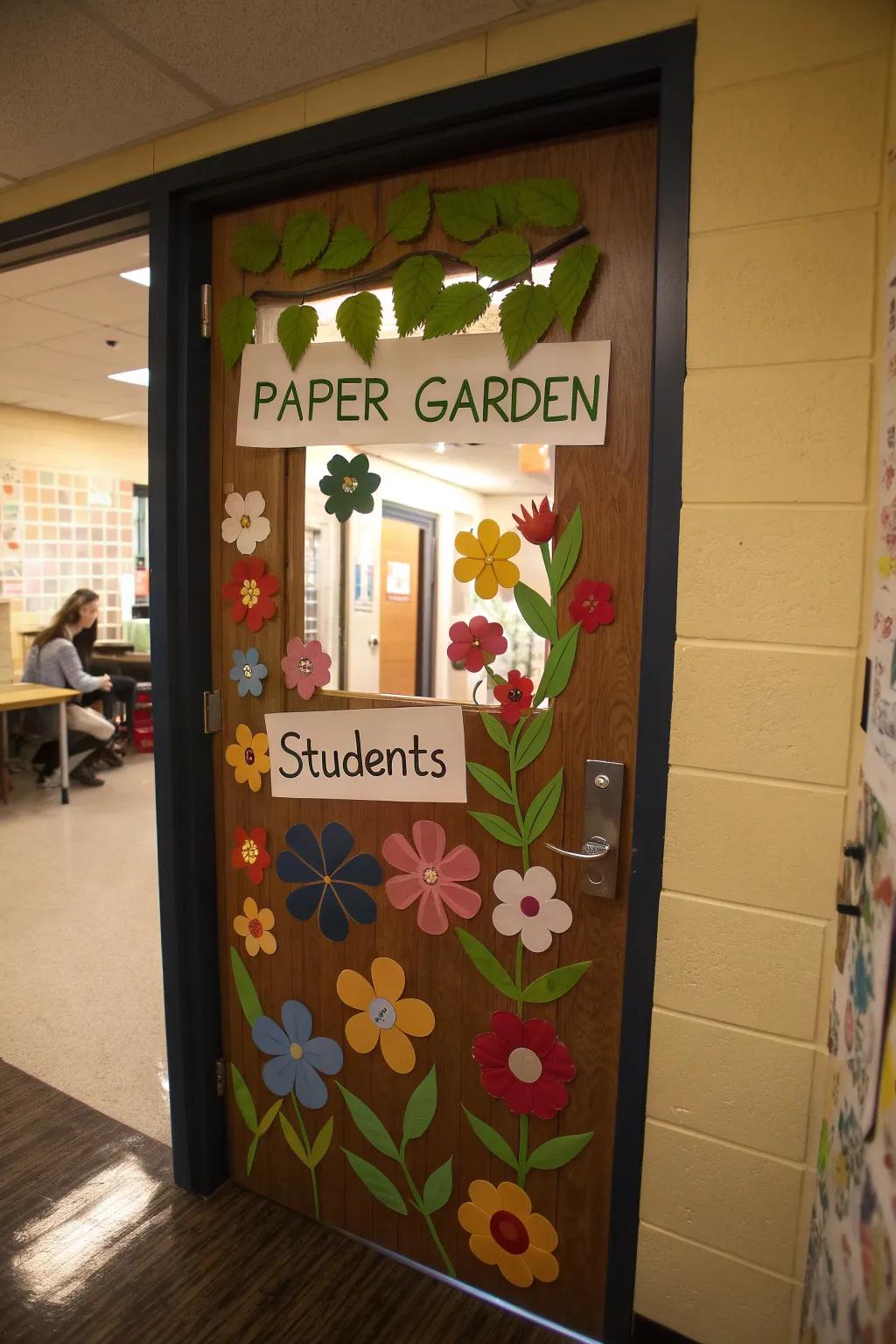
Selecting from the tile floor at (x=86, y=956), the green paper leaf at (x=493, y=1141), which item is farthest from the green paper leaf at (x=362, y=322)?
the tile floor at (x=86, y=956)

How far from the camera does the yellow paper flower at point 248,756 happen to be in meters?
1.76

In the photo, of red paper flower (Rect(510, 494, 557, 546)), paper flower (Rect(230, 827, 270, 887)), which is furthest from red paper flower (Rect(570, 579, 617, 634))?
paper flower (Rect(230, 827, 270, 887))

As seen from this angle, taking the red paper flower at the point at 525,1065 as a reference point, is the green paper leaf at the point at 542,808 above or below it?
above

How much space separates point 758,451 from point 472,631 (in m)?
0.58

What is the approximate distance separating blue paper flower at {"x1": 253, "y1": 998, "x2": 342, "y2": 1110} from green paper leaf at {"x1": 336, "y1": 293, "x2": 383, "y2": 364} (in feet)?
4.59

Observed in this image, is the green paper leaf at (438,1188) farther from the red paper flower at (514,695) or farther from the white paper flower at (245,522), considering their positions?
the white paper flower at (245,522)

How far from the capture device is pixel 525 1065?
1.54 metres

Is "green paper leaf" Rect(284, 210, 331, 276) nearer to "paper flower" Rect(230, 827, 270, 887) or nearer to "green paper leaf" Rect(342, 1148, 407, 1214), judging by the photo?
"paper flower" Rect(230, 827, 270, 887)

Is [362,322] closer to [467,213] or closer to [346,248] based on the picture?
[346,248]

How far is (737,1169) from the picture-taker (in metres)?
1.33

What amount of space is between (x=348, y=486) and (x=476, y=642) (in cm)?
42

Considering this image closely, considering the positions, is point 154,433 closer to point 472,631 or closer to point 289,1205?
point 472,631

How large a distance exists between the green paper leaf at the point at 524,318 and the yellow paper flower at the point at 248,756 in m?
0.96

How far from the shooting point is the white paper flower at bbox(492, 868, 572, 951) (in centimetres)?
149
